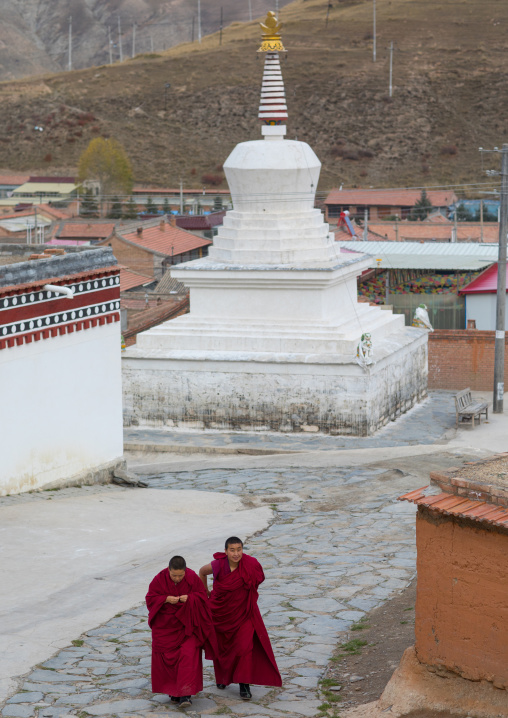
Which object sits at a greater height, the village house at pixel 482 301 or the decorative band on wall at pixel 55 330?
the decorative band on wall at pixel 55 330

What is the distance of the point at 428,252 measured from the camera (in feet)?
97.5

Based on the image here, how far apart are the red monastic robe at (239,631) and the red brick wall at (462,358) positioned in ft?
55.9

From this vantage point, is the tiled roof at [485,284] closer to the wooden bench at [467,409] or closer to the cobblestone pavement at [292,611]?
the wooden bench at [467,409]

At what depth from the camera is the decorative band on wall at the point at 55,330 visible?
38.5 feet

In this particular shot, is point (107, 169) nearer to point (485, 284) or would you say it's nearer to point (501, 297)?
point (485, 284)

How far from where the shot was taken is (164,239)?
39.1 metres

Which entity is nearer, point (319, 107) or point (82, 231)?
point (82, 231)

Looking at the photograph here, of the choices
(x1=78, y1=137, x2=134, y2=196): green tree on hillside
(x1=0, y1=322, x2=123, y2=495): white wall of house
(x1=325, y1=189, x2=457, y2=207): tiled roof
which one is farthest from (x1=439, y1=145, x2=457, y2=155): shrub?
(x1=0, y1=322, x2=123, y2=495): white wall of house

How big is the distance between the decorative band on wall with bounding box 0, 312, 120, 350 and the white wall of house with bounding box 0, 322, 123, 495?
53 mm

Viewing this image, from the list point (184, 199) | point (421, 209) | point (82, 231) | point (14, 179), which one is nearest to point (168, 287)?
point (82, 231)

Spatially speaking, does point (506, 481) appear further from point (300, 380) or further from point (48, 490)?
point (300, 380)

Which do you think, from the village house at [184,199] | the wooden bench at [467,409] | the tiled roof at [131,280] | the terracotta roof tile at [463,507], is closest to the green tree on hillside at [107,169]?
the village house at [184,199]

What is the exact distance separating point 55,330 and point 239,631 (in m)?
6.46

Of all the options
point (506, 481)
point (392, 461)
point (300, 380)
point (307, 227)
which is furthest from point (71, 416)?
point (307, 227)
